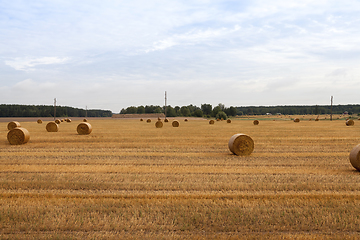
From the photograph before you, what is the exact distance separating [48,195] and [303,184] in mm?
7432

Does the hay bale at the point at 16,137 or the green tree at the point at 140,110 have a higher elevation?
the green tree at the point at 140,110

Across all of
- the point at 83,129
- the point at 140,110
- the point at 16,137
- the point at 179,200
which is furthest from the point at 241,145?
the point at 140,110

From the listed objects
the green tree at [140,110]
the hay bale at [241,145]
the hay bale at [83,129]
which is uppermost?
the green tree at [140,110]

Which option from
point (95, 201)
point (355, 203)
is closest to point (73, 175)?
point (95, 201)

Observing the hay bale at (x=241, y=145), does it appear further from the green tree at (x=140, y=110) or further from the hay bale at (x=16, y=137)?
the green tree at (x=140, y=110)

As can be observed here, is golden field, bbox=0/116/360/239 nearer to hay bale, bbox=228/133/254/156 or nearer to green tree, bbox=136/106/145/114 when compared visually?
hay bale, bbox=228/133/254/156

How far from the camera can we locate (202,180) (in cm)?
905

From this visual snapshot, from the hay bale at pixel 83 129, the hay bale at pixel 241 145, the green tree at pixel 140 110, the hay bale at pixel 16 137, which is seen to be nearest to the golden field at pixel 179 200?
the hay bale at pixel 241 145

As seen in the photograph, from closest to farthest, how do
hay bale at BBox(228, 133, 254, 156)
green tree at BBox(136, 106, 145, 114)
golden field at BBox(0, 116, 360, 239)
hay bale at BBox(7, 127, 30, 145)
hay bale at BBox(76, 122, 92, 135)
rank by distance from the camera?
golden field at BBox(0, 116, 360, 239) < hay bale at BBox(228, 133, 254, 156) < hay bale at BBox(7, 127, 30, 145) < hay bale at BBox(76, 122, 92, 135) < green tree at BBox(136, 106, 145, 114)

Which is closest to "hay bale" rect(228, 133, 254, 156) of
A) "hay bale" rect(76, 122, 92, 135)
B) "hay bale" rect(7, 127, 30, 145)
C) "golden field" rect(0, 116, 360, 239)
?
"golden field" rect(0, 116, 360, 239)

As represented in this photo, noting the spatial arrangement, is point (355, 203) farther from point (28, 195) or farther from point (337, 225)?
point (28, 195)

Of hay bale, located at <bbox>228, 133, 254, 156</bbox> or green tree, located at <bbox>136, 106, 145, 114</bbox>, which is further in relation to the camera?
green tree, located at <bbox>136, 106, 145, 114</bbox>

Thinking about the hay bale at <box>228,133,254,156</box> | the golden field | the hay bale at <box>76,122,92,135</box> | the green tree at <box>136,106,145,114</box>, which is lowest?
the golden field

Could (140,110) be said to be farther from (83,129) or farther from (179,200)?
(179,200)
